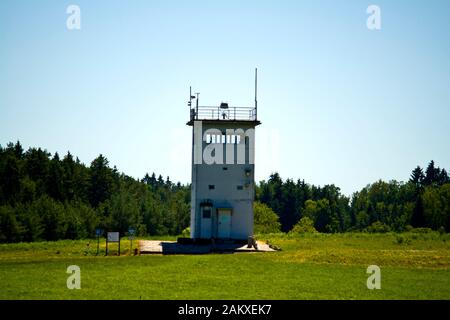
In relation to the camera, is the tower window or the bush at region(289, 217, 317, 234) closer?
the tower window

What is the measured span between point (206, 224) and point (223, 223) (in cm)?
135

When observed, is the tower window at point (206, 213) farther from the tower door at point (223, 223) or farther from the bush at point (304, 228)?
the bush at point (304, 228)

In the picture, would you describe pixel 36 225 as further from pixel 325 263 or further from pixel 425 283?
pixel 425 283

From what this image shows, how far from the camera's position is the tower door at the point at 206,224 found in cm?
4388

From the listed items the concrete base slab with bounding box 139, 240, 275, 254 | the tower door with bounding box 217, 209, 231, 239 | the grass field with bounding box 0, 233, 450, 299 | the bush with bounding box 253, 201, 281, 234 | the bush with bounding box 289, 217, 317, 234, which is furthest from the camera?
the bush with bounding box 289, 217, 317, 234

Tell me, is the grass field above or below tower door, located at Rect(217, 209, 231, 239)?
below

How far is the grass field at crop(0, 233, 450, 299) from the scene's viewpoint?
1977 cm

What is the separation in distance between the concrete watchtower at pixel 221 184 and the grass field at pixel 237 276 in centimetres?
754

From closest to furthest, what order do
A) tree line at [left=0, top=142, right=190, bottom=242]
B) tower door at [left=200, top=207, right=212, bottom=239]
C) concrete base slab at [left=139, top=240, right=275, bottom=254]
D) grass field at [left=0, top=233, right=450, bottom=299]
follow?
grass field at [left=0, top=233, right=450, bottom=299], concrete base slab at [left=139, top=240, right=275, bottom=254], tower door at [left=200, top=207, right=212, bottom=239], tree line at [left=0, top=142, right=190, bottom=242]

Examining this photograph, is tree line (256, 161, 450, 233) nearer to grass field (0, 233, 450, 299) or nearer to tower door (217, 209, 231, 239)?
tower door (217, 209, 231, 239)

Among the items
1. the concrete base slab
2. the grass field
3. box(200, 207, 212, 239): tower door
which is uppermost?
box(200, 207, 212, 239): tower door

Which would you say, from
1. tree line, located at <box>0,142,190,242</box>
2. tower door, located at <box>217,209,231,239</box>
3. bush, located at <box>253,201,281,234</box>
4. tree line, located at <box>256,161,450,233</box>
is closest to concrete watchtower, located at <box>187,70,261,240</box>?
tower door, located at <box>217,209,231,239</box>

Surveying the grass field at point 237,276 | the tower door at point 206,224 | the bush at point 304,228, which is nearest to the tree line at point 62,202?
the bush at point 304,228
